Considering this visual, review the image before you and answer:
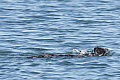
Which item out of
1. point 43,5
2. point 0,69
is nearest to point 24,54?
point 0,69

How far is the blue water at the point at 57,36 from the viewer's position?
2202cm

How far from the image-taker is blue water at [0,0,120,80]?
2202 centimetres

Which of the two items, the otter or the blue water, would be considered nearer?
the blue water

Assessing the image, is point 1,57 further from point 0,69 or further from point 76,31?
point 76,31

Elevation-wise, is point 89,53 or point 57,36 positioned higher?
point 57,36

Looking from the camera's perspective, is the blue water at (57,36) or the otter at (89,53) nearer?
the blue water at (57,36)

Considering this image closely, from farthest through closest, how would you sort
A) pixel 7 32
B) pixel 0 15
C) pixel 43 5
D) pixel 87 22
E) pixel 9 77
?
pixel 43 5 < pixel 0 15 < pixel 87 22 < pixel 7 32 < pixel 9 77

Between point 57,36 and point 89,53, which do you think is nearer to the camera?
point 89,53

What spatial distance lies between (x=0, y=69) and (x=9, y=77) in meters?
1.06

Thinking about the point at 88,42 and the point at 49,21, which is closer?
the point at 88,42

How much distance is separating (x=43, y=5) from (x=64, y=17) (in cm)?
397

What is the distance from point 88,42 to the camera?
27.1m

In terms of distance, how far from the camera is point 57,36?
2859cm

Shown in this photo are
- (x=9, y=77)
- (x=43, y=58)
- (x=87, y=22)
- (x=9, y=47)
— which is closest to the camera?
(x=9, y=77)
